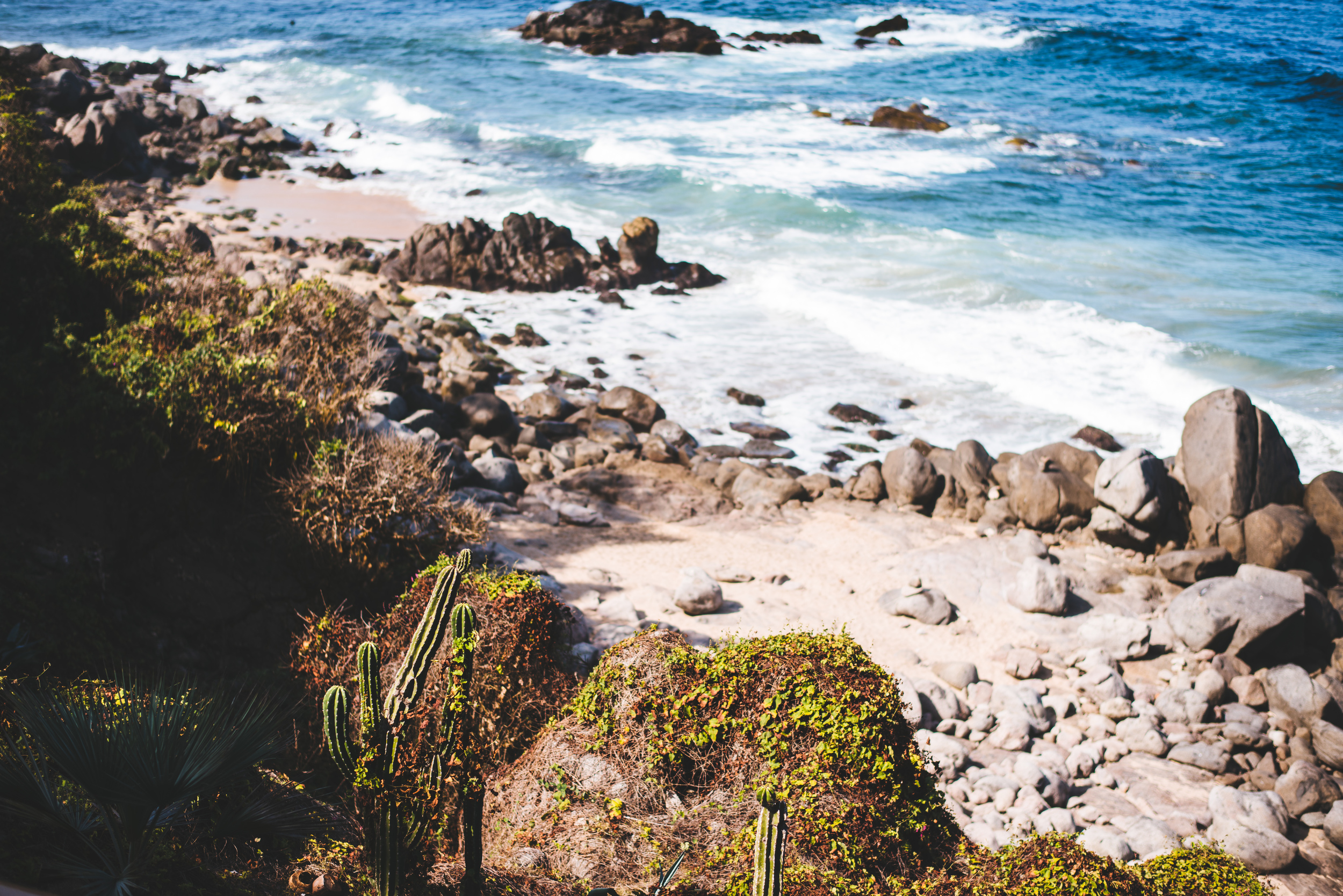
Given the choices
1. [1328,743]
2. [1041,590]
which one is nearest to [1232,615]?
[1328,743]

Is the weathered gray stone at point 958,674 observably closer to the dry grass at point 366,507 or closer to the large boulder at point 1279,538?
the large boulder at point 1279,538

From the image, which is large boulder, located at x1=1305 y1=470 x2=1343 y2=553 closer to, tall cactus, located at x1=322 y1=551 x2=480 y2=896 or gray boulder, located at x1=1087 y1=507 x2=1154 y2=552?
gray boulder, located at x1=1087 y1=507 x2=1154 y2=552

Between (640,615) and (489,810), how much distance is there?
354 cm

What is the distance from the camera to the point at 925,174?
29.5 metres

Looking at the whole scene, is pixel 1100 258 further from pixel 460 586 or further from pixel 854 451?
pixel 460 586

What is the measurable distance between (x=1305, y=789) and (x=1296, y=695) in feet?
4.54

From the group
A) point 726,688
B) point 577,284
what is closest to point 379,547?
point 726,688

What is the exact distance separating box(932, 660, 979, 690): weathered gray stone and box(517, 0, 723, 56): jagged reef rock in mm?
47325

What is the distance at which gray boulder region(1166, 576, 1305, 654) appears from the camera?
9.37 metres

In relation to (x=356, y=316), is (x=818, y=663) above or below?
below

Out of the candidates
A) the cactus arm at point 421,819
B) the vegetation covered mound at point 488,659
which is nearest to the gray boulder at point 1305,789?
the vegetation covered mound at point 488,659

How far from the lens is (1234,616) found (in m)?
9.43

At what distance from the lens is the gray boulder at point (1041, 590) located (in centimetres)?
1019

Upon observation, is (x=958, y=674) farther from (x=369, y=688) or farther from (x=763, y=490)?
(x=369, y=688)
